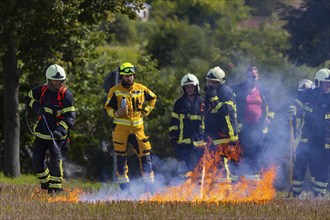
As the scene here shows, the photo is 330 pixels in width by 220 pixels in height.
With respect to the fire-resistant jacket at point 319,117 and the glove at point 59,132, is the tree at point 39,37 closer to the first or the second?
the glove at point 59,132

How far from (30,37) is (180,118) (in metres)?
5.84

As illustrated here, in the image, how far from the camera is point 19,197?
46.4ft

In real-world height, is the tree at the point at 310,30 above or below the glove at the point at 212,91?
above

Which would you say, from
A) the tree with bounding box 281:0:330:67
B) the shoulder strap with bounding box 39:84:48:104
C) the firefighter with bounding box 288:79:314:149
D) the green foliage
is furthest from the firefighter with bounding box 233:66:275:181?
the tree with bounding box 281:0:330:67

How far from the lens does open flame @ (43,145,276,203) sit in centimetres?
1477

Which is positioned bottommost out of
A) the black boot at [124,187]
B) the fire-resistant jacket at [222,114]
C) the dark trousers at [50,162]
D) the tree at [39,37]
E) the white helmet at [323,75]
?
the black boot at [124,187]

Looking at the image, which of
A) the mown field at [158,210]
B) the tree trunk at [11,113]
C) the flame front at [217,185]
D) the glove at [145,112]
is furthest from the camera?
the tree trunk at [11,113]

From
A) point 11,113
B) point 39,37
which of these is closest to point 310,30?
point 39,37

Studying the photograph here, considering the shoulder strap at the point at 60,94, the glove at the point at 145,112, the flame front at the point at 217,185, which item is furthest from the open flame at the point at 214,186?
the shoulder strap at the point at 60,94

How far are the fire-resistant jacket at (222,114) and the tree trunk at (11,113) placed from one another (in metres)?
6.82

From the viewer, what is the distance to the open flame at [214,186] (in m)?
14.8

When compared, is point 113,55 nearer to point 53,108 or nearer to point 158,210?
point 53,108

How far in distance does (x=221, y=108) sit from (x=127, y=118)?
5.72 ft

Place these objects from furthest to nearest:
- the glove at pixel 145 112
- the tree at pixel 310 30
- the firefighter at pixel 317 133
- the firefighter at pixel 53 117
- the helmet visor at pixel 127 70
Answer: the tree at pixel 310 30
the firefighter at pixel 317 133
the glove at pixel 145 112
the helmet visor at pixel 127 70
the firefighter at pixel 53 117
